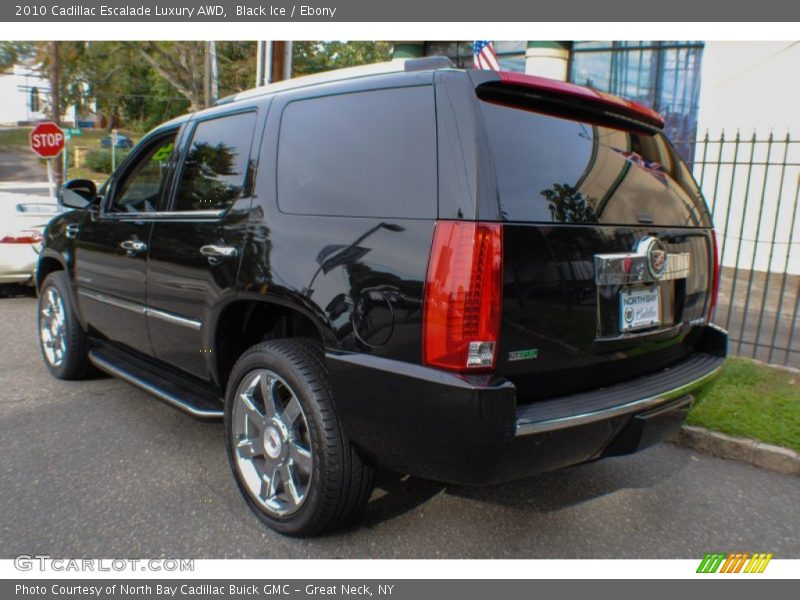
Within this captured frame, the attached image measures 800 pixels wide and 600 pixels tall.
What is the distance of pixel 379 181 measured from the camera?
2.48 meters

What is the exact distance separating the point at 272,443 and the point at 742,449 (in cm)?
279

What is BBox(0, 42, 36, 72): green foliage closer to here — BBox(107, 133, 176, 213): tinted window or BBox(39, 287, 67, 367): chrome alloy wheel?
BBox(39, 287, 67, 367): chrome alloy wheel

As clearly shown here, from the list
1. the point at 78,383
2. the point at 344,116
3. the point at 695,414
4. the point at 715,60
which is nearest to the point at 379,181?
the point at 344,116

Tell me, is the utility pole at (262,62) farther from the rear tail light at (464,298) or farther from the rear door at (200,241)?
the rear tail light at (464,298)

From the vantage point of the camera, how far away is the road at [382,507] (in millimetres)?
2766

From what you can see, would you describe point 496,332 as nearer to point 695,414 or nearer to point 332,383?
point 332,383

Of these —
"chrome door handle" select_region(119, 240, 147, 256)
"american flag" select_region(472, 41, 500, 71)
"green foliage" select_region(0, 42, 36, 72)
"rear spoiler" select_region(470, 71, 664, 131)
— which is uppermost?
"green foliage" select_region(0, 42, 36, 72)

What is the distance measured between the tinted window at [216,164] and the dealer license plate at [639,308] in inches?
72.1

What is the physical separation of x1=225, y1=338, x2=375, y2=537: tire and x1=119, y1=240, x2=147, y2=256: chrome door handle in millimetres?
1220

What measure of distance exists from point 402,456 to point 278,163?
1.46m

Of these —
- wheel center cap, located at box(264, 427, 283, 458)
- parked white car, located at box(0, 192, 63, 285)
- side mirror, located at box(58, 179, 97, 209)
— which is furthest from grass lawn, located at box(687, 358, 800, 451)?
parked white car, located at box(0, 192, 63, 285)

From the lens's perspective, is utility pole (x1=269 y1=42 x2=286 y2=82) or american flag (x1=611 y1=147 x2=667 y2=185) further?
utility pole (x1=269 y1=42 x2=286 y2=82)

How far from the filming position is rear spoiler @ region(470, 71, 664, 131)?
240cm

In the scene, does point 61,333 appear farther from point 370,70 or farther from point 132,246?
point 370,70
